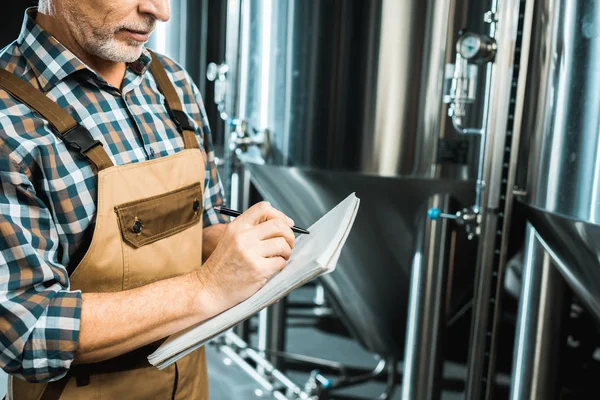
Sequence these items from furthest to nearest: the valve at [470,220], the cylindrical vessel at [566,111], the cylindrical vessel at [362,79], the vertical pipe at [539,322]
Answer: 1. the cylindrical vessel at [362,79]
2. the valve at [470,220]
3. the vertical pipe at [539,322]
4. the cylindrical vessel at [566,111]

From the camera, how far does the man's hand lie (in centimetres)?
81

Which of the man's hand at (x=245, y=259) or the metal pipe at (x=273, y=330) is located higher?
the man's hand at (x=245, y=259)

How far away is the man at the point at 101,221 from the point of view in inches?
31.0

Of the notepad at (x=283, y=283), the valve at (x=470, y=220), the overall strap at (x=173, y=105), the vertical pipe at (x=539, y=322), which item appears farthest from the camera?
the valve at (x=470, y=220)

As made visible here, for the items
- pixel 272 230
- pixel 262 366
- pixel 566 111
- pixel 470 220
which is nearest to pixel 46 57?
pixel 272 230

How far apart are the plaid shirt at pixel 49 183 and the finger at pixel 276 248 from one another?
9.5 inches

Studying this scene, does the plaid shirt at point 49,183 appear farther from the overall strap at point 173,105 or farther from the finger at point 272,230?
the finger at point 272,230

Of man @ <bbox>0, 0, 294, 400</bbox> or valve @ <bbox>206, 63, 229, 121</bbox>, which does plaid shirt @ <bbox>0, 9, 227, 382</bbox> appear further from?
valve @ <bbox>206, 63, 229, 121</bbox>

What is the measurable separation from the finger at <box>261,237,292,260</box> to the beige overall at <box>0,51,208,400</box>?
8.2 inches

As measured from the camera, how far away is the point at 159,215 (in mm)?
952

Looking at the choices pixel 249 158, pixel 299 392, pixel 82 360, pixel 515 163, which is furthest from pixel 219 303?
pixel 299 392

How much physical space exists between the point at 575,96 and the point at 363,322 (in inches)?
46.3

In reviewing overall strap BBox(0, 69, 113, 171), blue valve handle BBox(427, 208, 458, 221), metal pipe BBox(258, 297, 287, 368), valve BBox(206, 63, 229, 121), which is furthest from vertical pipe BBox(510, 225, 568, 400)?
valve BBox(206, 63, 229, 121)

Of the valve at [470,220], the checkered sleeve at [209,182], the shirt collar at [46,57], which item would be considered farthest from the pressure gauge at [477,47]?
the shirt collar at [46,57]
